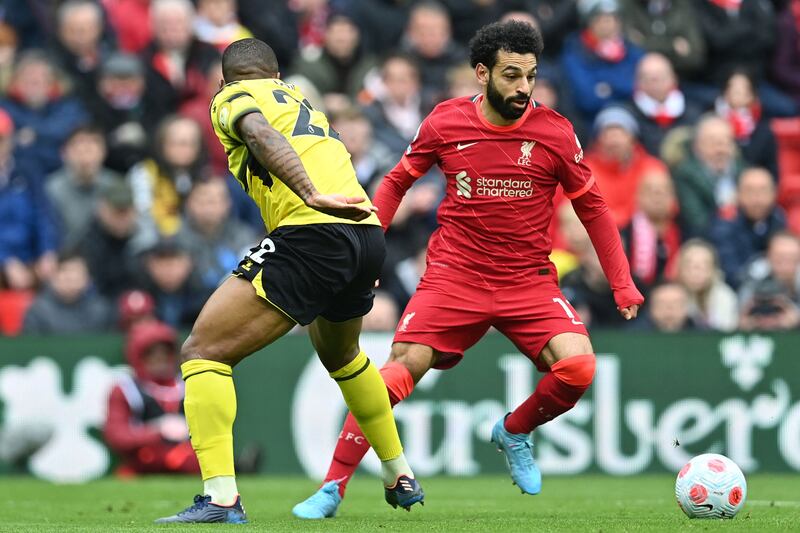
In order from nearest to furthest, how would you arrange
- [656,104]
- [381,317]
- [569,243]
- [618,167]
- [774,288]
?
[381,317] → [774,288] → [569,243] → [618,167] → [656,104]

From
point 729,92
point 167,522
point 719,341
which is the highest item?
point 729,92

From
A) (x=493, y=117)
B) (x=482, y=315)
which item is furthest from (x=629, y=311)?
(x=493, y=117)

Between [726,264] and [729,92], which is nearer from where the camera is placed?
[726,264]

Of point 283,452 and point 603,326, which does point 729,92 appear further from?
point 283,452

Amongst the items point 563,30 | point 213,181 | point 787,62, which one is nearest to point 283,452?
point 213,181

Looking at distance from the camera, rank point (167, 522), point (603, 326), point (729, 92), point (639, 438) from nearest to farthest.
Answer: point (167, 522)
point (639, 438)
point (603, 326)
point (729, 92)

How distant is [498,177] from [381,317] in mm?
5045

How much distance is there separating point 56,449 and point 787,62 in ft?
29.8

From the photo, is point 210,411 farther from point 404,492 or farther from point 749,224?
point 749,224

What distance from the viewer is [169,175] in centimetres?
1521

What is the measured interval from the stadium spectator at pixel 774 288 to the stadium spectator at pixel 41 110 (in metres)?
6.68

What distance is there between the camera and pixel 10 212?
589 inches

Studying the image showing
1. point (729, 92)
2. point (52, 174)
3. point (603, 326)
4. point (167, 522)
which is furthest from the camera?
point (729, 92)

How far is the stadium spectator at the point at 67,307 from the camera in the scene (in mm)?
14117
